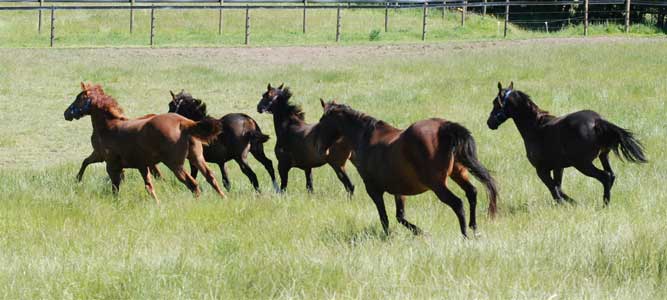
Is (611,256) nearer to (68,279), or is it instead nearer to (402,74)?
(68,279)

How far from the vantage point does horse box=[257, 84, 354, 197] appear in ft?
37.4

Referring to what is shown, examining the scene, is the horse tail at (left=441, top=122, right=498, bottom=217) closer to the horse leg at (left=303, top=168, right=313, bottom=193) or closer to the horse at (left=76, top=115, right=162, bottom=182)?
the horse leg at (left=303, top=168, right=313, bottom=193)

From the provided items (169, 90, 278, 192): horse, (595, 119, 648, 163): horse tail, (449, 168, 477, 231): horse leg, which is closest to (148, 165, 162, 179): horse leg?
(169, 90, 278, 192): horse

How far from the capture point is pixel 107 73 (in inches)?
1043

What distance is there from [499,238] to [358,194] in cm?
374

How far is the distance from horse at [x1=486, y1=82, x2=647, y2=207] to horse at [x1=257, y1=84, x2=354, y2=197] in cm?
207

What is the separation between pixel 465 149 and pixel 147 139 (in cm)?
456

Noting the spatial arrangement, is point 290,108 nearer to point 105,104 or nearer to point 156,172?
point 156,172

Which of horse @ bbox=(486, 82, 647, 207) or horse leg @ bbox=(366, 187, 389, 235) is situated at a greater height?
horse @ bbox=(486, 82, 647, 207)

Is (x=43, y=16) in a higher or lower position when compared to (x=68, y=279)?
higher

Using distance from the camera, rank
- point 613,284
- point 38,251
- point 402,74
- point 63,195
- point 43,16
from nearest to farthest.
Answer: point 613,284
point 38,251
point 63,195
point 402,74
point 43,16

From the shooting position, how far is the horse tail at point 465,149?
7680 mm

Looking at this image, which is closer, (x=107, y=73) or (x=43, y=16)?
(x=107, y=73)

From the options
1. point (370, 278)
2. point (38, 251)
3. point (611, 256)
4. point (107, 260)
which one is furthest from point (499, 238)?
point (38, 251)
